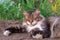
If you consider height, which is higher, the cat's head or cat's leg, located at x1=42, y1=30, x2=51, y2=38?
the cat's head

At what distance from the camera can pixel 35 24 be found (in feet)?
13.9

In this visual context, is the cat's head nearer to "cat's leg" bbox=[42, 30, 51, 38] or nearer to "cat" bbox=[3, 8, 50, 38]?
"cat" bbox=[3, 8, 50, 38]

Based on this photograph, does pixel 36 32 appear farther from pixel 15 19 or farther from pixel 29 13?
pixel 15 19

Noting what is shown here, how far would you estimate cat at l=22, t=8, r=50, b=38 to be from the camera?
13.8 ft

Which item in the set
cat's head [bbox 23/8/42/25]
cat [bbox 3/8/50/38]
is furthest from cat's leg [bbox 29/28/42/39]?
cat's head [bbox 23/8/42/25]

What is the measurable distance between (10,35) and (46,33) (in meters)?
0.66

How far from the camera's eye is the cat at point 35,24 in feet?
13.8

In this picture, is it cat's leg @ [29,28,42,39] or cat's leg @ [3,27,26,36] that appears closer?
cat's leg @ [29,28,42,39]

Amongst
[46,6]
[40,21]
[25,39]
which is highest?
[46,6]

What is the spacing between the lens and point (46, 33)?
166 inches

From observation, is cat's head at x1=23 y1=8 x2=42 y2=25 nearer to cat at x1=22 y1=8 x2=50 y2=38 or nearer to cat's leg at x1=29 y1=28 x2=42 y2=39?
cat at x1=22 y1=8 x2=50 y2=38

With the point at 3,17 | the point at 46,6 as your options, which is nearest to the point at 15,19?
the point at 3,17

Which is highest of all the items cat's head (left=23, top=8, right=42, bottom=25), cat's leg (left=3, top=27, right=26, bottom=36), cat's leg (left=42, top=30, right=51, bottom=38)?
cat's head (left=23, top=8, right=42, bottom=25)

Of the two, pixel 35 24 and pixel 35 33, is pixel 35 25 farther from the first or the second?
pixel 35 33
